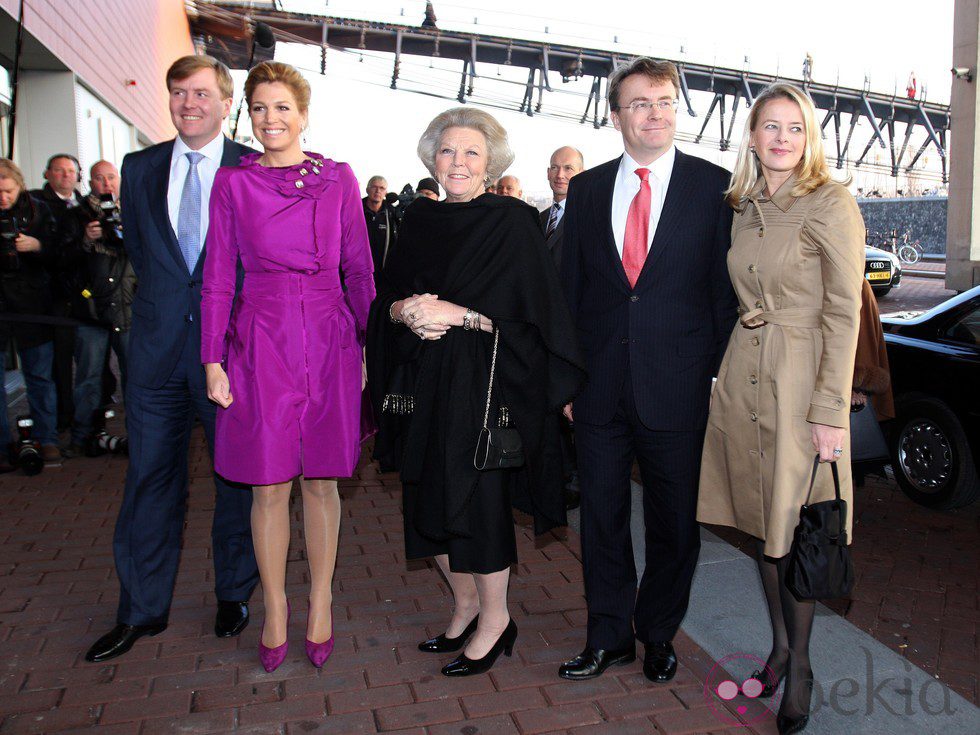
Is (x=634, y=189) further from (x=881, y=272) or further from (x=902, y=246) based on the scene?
(x=902, y=246)

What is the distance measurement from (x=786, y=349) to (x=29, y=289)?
19.2ft

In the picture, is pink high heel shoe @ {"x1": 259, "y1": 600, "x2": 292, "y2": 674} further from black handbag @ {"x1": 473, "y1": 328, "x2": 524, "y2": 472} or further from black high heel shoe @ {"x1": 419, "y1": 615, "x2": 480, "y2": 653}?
black handbag @ {"x1": 473, "y1": 328, "x2": 524, "y2": 472}

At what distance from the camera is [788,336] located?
2.76 meters

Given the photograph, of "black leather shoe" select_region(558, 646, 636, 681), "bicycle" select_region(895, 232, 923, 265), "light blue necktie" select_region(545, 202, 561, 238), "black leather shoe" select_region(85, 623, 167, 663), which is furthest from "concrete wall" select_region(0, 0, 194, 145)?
"bicycle" select_region(895, 232, 923, 265)

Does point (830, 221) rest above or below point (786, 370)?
above

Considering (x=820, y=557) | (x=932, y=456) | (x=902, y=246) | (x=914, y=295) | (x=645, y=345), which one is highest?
(x=902, y=246)

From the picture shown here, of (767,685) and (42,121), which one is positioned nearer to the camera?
(767,685)

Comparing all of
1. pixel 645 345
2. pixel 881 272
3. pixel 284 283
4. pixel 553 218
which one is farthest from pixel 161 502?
pixel 881 272

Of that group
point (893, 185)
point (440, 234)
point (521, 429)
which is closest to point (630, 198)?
point (440, 234)

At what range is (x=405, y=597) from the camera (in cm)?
400

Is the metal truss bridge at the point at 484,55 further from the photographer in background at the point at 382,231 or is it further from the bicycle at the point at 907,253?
the photographer in background at the point at 382,231

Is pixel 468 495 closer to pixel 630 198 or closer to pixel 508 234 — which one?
pixel 508 234

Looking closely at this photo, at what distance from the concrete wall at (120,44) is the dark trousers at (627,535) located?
7355 millimetres

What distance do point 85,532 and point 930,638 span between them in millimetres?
4455
